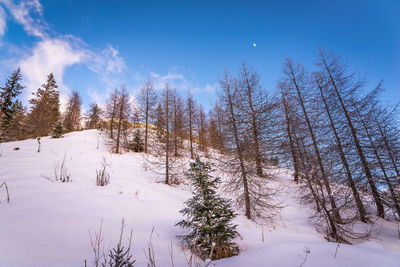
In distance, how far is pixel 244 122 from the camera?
21.3 ft

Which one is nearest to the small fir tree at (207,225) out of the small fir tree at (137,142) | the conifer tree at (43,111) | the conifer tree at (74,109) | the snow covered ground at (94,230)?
the snow covered ground at (94,230)

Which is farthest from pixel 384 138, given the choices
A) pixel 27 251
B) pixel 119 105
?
pixel 119 105

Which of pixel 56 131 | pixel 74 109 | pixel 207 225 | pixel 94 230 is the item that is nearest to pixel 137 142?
pixel 56 131

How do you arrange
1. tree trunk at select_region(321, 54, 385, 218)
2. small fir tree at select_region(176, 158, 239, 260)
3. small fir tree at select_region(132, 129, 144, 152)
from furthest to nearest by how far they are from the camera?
small fir tree at select_region(132, 129, 144, 152)
tree trunk at select_region(321, 54, 385, 218)
small fir tree at select_region(176, 158, 239, 260)

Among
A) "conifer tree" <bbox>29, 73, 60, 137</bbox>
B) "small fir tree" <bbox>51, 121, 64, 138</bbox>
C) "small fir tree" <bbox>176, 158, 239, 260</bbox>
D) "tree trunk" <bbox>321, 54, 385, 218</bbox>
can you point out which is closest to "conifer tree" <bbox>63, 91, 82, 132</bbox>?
"conifer tree" <bbox>29, 73, 60, 137</bbox>

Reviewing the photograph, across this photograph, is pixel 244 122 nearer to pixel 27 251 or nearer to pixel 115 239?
pixel 115 239

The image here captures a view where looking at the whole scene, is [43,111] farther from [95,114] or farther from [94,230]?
[94,230]

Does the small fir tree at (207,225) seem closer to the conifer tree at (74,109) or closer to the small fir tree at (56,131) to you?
the small fir tree at (56,131)

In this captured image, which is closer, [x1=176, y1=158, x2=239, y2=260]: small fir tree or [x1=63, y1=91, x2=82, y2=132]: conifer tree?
[x1=176, y1=158, x2=239, y2=260]: small fir tree

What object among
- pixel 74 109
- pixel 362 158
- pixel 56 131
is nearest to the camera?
pixel 362 158

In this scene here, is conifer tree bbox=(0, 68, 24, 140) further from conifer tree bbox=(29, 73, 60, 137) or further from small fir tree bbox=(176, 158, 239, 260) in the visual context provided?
small fir tree bbox=(176, 158, 239, 260)

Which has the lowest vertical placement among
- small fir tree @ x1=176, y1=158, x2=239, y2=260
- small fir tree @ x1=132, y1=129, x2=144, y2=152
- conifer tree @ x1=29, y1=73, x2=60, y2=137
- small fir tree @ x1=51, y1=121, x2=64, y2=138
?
small fir tree @ x1=176, y1=158, x2=239, y2=260

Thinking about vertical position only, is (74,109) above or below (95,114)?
above

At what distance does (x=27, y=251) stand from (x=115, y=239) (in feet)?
3.83
